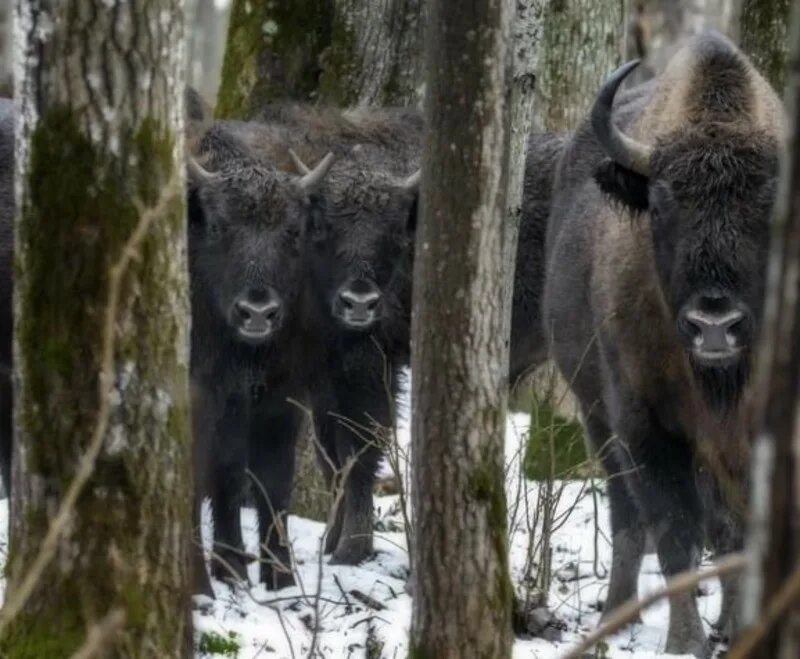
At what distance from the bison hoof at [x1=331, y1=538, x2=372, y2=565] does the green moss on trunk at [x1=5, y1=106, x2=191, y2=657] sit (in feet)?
14.2

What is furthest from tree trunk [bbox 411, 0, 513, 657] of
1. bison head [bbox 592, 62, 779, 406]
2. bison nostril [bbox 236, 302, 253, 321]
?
bison nostril [bbox 236, 302, 253, 321]

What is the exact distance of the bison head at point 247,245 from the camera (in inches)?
334

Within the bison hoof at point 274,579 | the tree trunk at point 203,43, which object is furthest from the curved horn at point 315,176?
the tree trunk at point 203,43

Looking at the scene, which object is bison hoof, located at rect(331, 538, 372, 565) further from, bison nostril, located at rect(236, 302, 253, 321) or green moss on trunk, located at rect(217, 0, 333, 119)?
green moss on trunk, located at rect(217, 0, 333, 119)

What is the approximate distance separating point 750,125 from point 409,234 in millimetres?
2807

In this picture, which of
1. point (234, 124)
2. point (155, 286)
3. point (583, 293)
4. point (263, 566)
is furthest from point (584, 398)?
point (155, 286)

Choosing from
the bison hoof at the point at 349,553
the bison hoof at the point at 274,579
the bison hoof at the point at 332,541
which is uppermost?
the bison hoof at the point at 274,579

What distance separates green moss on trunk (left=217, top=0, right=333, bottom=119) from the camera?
35.0 ft

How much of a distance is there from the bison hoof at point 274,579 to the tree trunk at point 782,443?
6757 mm

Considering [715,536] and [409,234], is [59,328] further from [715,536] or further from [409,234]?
[409,234]

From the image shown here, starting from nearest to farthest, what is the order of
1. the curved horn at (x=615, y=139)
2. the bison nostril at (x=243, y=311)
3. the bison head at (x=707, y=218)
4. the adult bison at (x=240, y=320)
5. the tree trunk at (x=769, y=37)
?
the bison head at (x=707, y=218) → the curved horn at (x=615, y=139) → the bison nostril at (x=243, y=311) → the adult bison at (x=240, y=320) → the tree trunk at (x=769, y=37)

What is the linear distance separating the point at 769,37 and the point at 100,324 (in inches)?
262

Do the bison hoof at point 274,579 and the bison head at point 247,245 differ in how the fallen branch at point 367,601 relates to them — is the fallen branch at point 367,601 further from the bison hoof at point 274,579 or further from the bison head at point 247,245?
the bison head at point 247,245

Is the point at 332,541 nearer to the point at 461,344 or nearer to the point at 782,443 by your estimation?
the point at 461,344
